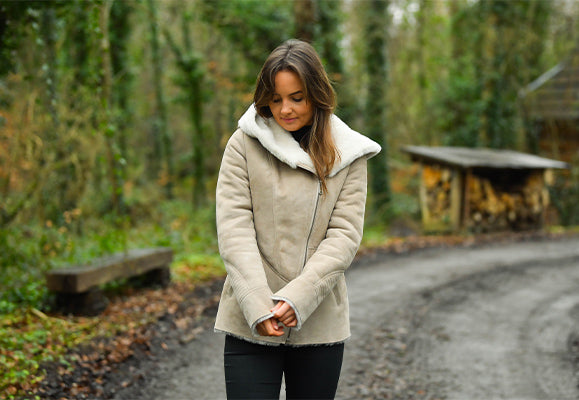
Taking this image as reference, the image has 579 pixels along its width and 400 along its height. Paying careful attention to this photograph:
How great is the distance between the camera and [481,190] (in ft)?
43.4

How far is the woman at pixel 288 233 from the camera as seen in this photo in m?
2.04

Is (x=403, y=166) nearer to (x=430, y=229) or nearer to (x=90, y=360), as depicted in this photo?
(x=430, y=229)

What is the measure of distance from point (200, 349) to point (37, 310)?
174cm

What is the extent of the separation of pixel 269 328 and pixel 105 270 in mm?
4564

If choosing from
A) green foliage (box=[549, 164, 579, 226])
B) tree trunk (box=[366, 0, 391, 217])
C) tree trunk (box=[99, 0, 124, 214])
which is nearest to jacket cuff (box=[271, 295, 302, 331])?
tree trunk (box=[99, 0, 124, 214])

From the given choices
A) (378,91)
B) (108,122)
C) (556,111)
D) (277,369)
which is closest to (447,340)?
(277,369)

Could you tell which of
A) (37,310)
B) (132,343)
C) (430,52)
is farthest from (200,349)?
(430,52)

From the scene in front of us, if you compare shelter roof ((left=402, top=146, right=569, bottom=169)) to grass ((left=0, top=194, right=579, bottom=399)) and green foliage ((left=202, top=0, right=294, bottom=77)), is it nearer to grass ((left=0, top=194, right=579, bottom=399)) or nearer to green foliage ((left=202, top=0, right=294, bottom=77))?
green foliage ((left=202, top=0, right=294, bottom=77))

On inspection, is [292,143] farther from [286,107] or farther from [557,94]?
[557,94]

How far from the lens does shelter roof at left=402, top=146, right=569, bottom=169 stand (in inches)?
496

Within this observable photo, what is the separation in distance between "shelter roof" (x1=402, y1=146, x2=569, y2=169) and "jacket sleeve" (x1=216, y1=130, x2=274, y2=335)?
430 inches

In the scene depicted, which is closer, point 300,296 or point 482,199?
point 300,296

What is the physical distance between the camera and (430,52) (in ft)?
79.5

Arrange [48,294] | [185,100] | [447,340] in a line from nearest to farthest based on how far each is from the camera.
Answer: [447,340], [48,294], [185,100]
